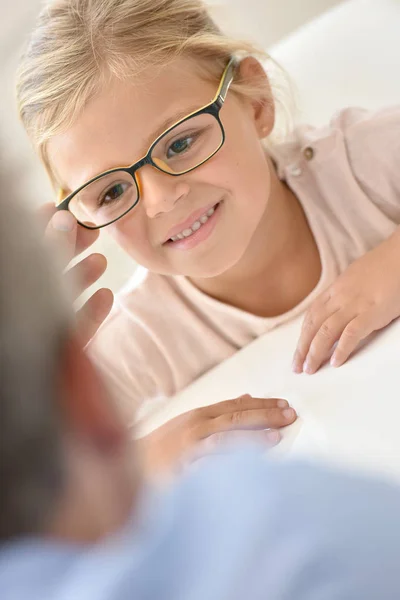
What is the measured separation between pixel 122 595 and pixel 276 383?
1.68 ft

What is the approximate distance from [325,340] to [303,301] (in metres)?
0.16

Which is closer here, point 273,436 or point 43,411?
point 43,411

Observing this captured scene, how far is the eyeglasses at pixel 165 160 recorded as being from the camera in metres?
0.73

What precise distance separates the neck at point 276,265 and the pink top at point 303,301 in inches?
1.0

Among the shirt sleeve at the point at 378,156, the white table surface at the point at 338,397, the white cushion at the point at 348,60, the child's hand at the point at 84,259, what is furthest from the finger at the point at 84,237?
the white cushion at the point at 348,60

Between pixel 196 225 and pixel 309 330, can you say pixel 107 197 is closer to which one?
pixel 196 225

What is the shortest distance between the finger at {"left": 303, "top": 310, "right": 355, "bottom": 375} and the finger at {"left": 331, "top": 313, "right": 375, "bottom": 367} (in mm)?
24

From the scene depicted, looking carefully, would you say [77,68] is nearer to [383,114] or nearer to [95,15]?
[95,15]

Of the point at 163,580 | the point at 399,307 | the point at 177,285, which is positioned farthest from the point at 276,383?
the point at 163,580

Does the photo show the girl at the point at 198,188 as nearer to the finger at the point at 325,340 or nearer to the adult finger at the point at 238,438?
the finger at the point at 325,340

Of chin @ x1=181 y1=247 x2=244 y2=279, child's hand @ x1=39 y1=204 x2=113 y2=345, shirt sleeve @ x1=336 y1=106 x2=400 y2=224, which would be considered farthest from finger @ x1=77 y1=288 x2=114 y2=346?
shirt sleeve @ x1=336 y1=106 x2=400 y2=224

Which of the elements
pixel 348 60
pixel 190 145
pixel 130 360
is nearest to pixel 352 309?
pixel 190 145

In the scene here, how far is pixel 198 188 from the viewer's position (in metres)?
0.76

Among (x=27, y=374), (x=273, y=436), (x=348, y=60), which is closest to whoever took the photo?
(x=27, y=374)
